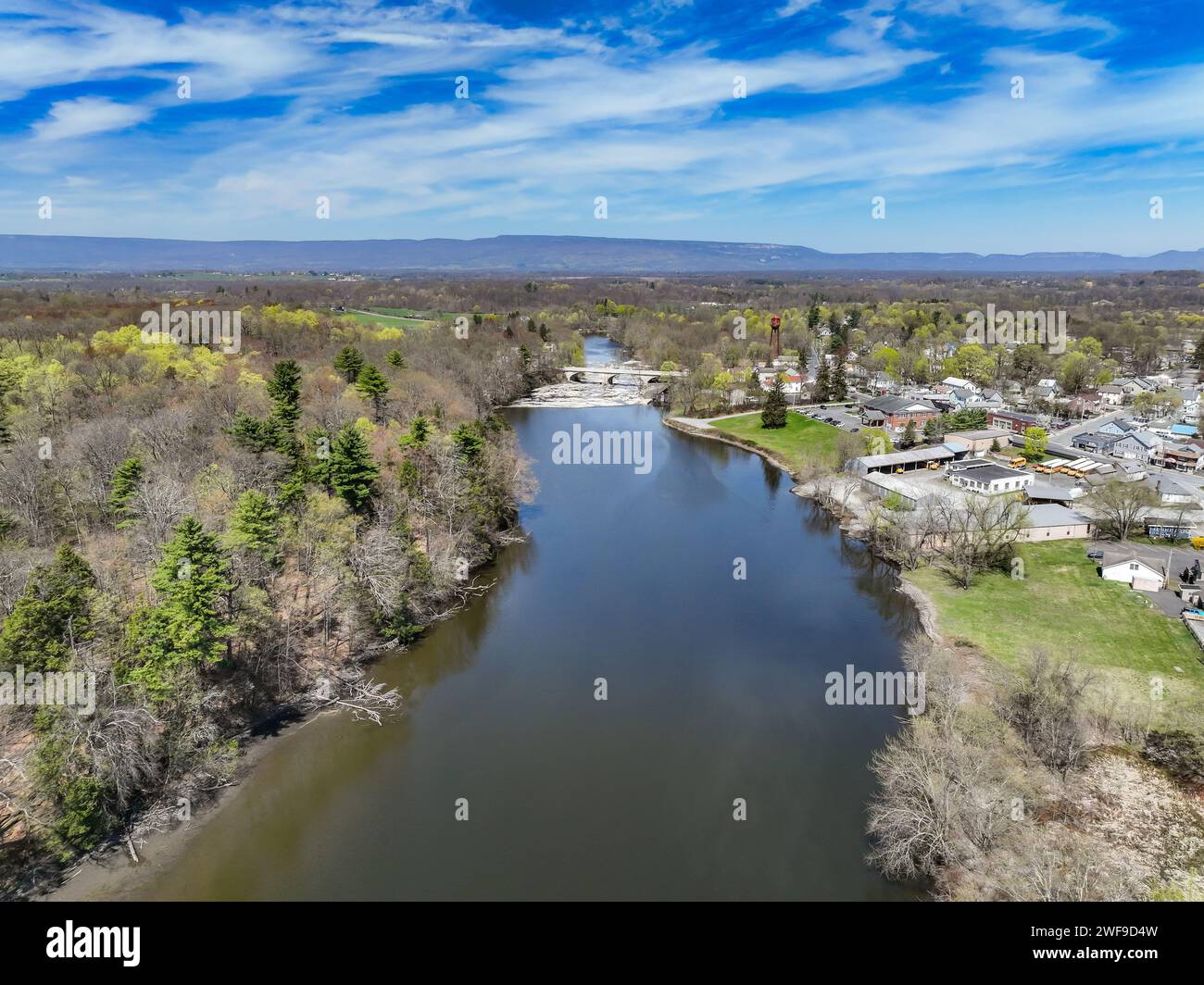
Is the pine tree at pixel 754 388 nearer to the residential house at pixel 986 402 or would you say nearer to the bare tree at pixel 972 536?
the residential house at pixel 986 402

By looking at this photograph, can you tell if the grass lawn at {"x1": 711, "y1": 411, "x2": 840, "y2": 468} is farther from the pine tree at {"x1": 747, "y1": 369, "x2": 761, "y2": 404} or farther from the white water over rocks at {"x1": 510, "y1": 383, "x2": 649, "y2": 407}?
the white water over rocks at {"x1": 510, "y1": 383, "x2": 649, "y2": 407}

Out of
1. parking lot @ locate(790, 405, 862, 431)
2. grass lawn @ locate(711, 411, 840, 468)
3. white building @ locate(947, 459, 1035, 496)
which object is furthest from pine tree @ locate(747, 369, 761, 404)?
white building @ locate(947, 459, 1035, 496)

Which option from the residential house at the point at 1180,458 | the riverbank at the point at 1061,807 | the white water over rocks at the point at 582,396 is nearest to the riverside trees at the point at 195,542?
the riverbank at the point at 1061,807

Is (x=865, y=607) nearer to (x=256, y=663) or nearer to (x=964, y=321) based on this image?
(x=256, y=663)

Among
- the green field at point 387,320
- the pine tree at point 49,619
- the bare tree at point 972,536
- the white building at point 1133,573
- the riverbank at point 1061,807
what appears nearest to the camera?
the riverbank at point 1061,807

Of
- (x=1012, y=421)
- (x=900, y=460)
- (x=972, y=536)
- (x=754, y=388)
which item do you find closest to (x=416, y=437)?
(x=972, y=536)
